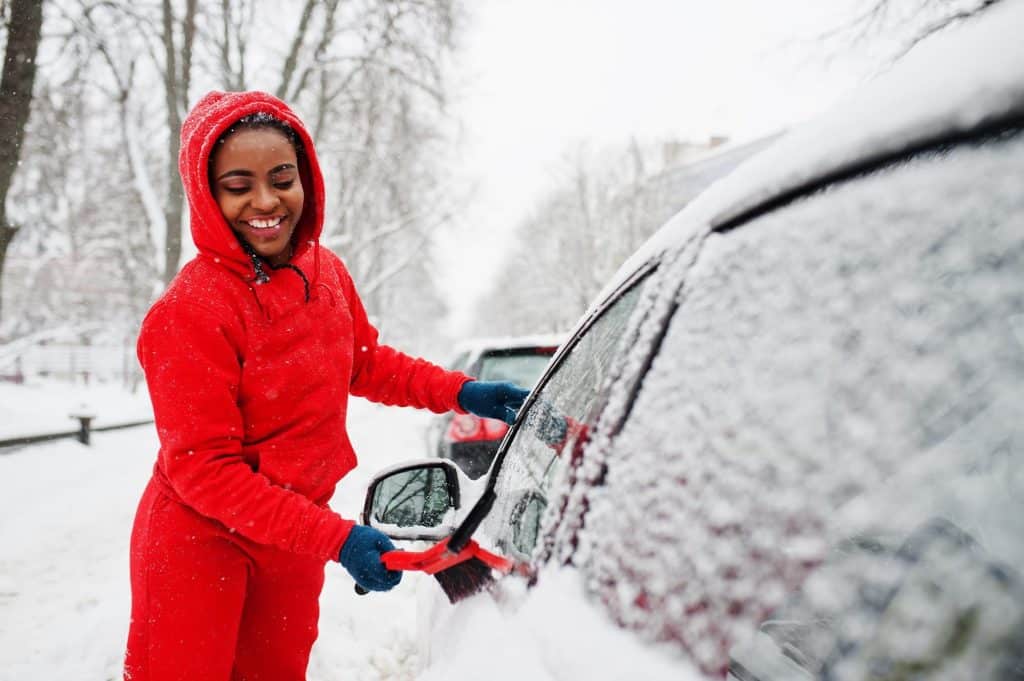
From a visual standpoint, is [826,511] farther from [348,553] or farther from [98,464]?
[98,464]

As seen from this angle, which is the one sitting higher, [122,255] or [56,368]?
[122,255]

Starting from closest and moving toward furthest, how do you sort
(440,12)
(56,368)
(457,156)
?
(440,12) → (457,156) → (56,368)

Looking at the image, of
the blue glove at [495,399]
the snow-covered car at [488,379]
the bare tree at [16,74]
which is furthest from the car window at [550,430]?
the bare tree at [16,74]

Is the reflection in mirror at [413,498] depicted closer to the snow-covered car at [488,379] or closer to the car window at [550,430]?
the car window at [550,430]

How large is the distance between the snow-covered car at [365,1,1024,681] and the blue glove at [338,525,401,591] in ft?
1.28

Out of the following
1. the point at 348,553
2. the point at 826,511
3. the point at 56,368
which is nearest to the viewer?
the point at 826,511

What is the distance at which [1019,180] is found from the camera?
50cm

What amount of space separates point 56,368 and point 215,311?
36.1 metres

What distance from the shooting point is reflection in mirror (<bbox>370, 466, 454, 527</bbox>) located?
166 centimetres

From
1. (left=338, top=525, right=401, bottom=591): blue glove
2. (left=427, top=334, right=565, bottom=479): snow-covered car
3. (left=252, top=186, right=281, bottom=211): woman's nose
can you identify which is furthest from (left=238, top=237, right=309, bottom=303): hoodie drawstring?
(left=427, top=334, right=565, bottom=479): snow-covered car

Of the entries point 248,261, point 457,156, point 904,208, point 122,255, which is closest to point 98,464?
point 248,261

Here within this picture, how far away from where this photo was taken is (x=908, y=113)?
0.58 m

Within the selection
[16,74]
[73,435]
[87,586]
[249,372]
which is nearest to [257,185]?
[249,372]

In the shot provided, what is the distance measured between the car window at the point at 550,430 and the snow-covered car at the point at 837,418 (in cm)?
15
